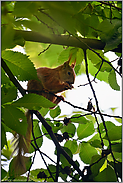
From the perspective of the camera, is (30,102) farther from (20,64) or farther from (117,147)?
(117,147)

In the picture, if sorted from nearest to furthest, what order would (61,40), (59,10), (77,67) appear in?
(59,10) → (61,40) → (77,67)

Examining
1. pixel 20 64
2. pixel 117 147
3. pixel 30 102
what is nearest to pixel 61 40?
Result: pixel 20 64

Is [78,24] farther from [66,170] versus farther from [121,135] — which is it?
[66,170]

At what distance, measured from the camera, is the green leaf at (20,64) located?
0.93m

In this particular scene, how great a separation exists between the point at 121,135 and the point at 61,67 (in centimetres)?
177

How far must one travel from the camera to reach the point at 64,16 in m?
0.37

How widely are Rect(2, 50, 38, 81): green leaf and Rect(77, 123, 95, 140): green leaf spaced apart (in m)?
0.72

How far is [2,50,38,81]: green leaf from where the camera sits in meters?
0.93

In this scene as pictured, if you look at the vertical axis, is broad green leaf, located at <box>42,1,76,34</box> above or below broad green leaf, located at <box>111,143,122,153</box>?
above

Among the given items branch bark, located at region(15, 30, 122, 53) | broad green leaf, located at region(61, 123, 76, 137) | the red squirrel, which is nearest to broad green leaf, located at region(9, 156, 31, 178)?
broad green leaf, located at region(61, 123, 76, 137)

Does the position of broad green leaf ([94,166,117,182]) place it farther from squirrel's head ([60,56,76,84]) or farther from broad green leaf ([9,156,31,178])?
squirrel's head ([60,56,76,84])

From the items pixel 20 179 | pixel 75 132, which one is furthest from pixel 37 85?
pixel 20 179

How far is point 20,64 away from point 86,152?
0.92 meters

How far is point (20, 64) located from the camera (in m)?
0.98
